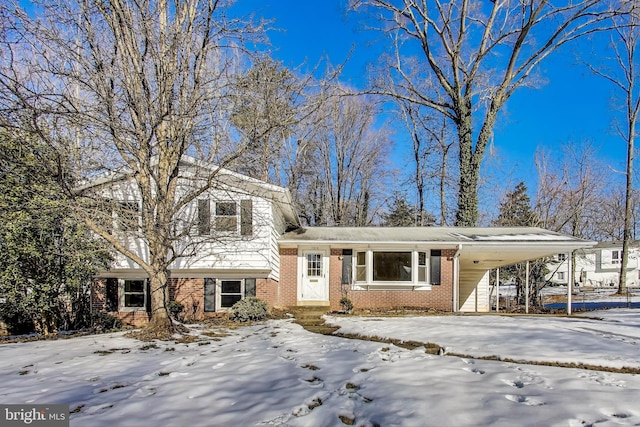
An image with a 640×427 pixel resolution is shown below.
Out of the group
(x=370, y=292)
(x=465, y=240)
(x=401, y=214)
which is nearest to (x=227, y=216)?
(x=370, y=292)

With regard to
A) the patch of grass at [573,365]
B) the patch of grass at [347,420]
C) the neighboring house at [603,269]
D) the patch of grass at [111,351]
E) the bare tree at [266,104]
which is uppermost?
the bare tree at [266,104]

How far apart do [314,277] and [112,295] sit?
650 centimetres

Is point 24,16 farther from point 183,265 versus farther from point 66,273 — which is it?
point 183,265

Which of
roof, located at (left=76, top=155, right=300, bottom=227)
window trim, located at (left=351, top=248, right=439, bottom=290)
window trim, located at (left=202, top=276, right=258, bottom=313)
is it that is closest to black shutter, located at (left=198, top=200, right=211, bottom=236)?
roof, located at (left=76, top=155, right=300, bottom=227)

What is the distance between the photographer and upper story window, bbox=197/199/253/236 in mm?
11312

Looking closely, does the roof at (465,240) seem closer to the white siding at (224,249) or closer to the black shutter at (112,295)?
the white siding at (224,249)

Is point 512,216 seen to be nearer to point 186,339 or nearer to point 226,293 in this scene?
point 226,293

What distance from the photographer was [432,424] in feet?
10.6

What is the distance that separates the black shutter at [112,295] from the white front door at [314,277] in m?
5.94

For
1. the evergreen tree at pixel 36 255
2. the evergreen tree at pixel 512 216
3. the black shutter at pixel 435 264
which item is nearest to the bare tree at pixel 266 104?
the evergreen tree at pixel 36 255

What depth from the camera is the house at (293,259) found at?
1191cm

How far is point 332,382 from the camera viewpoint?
180 inches

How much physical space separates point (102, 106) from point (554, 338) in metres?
9.01

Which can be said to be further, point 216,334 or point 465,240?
point 465,240
